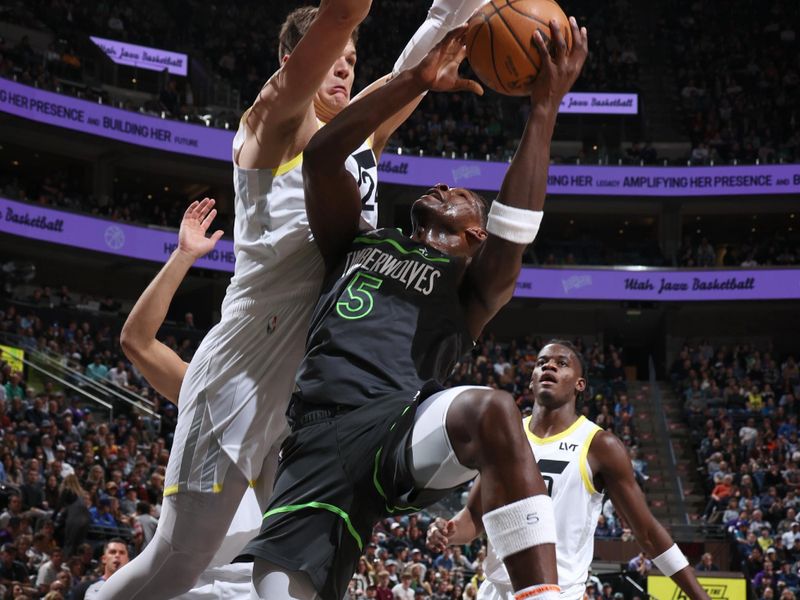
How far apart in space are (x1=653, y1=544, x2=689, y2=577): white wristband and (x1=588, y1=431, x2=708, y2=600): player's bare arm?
0.6 inches

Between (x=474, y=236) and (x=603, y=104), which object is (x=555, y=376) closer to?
(x=474, y=236)

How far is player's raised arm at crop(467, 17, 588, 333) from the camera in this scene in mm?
3344

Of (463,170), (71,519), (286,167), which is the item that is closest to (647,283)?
(463,170)

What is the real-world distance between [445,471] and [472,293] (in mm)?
754

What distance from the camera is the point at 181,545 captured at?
3.85m

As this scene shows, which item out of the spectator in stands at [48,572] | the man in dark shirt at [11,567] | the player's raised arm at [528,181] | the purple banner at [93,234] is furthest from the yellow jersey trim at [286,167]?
the purple banner at [93,234]

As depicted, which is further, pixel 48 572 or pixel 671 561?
pixel 48 572

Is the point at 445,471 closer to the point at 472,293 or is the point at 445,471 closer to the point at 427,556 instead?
the point at 472,293

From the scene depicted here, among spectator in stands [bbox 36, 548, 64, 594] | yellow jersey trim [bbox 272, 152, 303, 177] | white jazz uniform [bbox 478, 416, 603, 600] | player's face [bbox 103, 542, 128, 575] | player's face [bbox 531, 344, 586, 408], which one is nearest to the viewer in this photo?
yellow jersey trim [bbox 272, 152, 303, 177]

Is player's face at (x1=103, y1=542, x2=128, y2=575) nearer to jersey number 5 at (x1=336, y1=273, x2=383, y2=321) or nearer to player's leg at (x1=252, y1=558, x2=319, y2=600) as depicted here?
player's leg at (x1=252, y1=558, x2=319, y2=600)

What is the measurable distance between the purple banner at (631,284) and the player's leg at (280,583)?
2762cm

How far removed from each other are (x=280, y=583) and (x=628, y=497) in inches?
116

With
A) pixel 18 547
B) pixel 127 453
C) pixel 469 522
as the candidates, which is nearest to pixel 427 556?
pixel 127 453

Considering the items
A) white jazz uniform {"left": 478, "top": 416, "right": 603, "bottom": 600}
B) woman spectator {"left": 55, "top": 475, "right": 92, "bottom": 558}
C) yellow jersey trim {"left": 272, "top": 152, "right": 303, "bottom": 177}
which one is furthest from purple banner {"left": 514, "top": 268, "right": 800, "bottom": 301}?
yellow jersey trim {"left": 272, "top": 152, "right": 303, "bottom": 177}
